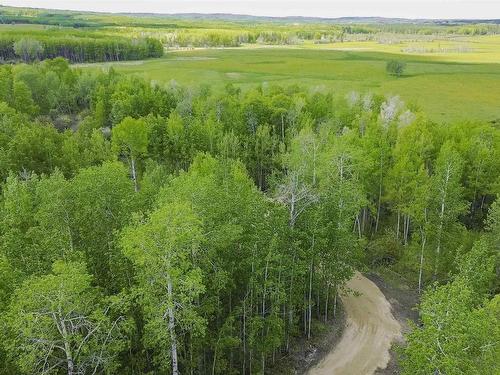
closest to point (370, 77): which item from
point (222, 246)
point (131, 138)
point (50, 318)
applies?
point (131, 138)

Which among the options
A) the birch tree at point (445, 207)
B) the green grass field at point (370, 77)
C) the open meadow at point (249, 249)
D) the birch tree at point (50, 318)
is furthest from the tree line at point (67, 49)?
the birch tree at point (50, 318)

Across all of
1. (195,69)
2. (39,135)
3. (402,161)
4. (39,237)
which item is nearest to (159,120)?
A: (39,135)

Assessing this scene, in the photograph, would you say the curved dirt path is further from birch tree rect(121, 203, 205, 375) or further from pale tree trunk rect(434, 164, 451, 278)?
birch tree rect(121, 203, 205, 375)

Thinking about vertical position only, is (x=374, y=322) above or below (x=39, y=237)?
below

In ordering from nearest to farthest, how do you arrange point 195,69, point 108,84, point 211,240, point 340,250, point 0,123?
point 211,240 → point 340,250 → point 0,123 → point 108,84 → point 195,69

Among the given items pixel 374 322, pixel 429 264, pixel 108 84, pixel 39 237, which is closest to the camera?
pixel 39 237

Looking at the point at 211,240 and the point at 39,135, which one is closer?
the point at 211,240

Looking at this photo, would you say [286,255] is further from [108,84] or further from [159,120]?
[108,84]
